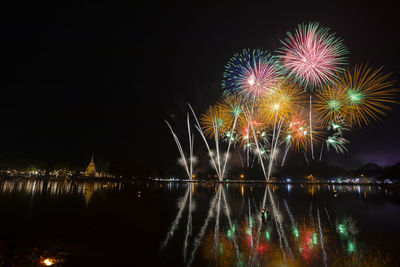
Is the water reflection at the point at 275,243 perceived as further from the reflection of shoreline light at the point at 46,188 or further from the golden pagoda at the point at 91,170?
the golden pagoda at the point at 91,170

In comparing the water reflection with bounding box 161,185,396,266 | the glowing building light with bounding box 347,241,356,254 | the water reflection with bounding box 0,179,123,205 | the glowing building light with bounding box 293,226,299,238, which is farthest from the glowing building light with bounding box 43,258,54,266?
the water reflection with bounding box 0,179,123,205

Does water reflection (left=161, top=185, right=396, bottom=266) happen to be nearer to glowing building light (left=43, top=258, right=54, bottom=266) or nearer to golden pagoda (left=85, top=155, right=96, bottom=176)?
glowing building light (left=43, top=258, right=54, bottom=266)

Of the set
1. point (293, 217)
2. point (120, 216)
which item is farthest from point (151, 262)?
point (293, 217)

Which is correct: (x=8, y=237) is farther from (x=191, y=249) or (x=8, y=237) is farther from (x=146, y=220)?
(x=191, y=249)

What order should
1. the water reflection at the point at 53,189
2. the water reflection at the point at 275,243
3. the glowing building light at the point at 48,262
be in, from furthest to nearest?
the water reflection at the point at 53,189
the water reflection at the point at 275,243
the glowing building light at the point at 48,262

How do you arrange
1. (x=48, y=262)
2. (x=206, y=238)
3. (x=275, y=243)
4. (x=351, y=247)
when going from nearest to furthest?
1. (x=48, y=262)
2. (x=351, y=247)
3. (x=275, y=243)
4. (x=206, y=238)

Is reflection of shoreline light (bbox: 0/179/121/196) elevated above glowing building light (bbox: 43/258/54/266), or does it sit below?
below

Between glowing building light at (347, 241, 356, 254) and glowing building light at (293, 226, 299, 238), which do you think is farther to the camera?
glowing building light at (293, 226, 299, 238)

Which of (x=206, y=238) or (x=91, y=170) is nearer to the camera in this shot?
(x=206, y=238)

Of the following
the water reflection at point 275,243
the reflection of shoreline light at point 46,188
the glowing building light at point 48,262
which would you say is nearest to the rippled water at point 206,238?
the water reflection at point 275,243

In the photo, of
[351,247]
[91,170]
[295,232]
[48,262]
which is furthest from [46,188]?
[91,170]

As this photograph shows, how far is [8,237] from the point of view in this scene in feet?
35.1

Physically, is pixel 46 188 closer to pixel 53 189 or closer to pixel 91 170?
pixel 53 189

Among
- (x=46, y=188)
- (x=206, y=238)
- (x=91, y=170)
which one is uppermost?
(x=91, y=170)
